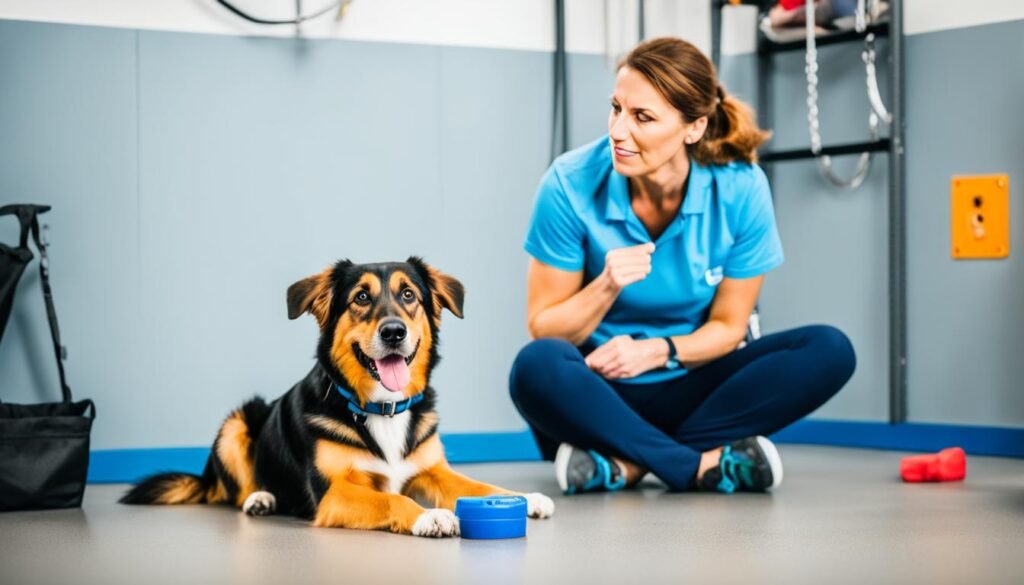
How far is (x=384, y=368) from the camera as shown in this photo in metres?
2.78

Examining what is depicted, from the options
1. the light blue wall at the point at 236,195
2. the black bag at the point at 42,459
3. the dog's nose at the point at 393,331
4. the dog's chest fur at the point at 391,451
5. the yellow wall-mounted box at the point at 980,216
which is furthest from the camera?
the yellow wall-mounted box at the point at 980,216

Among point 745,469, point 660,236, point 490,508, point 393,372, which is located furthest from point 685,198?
point 490,508

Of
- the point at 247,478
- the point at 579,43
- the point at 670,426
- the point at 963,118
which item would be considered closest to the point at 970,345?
the point at 963,118

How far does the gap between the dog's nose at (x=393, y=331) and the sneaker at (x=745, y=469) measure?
2.93 ft

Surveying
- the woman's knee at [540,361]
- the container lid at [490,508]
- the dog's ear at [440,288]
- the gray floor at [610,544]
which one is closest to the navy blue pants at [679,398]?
the woman's knee at [540,361]

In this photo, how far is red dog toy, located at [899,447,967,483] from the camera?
3.43 metres

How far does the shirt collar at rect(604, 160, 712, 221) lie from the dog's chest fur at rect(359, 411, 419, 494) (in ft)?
2.42

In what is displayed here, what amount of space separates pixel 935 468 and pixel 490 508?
1467 mm

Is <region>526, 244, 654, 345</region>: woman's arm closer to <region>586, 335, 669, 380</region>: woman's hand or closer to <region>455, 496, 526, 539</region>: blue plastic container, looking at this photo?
<region>586, 335, 669, 380</region>: woman's hand

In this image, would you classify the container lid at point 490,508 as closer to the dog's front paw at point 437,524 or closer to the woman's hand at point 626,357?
the dog's front paw at point 437,524

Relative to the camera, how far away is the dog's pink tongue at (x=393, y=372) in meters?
2.78

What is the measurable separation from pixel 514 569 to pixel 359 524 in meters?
0.59

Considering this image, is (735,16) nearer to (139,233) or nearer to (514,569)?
(139,233)

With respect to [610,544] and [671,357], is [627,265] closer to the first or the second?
[671,357]
